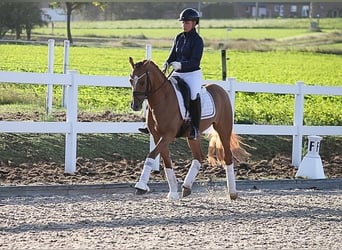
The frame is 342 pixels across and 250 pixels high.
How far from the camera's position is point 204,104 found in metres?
11.7

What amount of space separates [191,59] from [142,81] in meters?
0.87

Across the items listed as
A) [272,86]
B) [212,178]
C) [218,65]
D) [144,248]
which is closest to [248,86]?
[272,86]

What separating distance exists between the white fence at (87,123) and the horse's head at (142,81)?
299cm

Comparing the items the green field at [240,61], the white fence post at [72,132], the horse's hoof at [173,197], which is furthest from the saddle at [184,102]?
the green field at [240,61]

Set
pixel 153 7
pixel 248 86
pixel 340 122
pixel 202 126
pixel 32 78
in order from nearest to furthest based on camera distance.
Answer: pixel 202 126 → pixel 32 78 → pixel 248 86 → pixel 340 122 → pixel 153 7

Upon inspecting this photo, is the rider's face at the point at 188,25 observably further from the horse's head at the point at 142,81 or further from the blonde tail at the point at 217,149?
the blonde tail at the point at 217,149

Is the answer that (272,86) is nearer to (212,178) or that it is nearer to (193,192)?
(212,178)

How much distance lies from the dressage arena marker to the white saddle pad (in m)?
3.42

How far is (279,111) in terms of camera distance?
20906 mm

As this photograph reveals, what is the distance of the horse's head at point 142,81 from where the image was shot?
10711mm

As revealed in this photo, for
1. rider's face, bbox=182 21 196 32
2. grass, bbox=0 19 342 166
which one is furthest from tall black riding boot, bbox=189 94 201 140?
grass, bbox=0 19 342 166

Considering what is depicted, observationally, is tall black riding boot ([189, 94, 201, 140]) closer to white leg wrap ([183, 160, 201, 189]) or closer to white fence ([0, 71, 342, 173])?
white leg wrap ([183, 160, 201, 189])

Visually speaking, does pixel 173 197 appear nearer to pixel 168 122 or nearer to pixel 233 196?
pixel 233 196

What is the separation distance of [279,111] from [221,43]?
1377 inches
